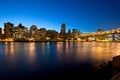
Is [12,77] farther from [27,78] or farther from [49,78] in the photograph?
[49,78]

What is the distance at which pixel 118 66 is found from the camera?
8742 millimetres

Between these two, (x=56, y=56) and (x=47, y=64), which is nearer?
(x=47, y=64)

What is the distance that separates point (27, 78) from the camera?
40.8ft

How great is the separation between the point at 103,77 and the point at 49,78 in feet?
11.8

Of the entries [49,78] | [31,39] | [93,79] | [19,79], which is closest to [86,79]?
[93,79]

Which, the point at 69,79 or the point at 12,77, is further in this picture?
the point at 12,77

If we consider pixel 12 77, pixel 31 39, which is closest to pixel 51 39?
pixel 31 39

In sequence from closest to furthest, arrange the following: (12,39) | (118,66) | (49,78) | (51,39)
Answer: (118,66) → (49,78) → (12,39) → (51,39)

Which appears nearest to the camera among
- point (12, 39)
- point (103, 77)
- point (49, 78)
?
point (103, 77)

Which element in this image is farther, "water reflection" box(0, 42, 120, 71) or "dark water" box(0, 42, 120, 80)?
"water reflection" box(0, 42, 120, 71)

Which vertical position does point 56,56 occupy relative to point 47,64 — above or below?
below

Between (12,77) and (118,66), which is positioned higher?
(118,66)

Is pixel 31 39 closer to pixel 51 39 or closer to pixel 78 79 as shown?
pixel 51 39

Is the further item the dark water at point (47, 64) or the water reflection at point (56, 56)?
the water reflection at point (56, 56)
